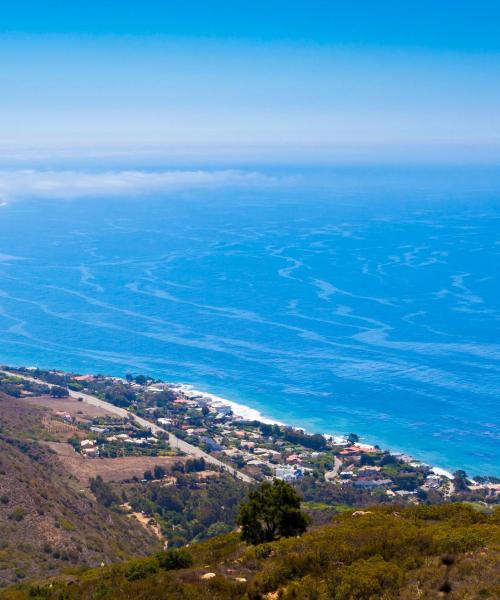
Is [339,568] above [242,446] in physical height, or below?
above

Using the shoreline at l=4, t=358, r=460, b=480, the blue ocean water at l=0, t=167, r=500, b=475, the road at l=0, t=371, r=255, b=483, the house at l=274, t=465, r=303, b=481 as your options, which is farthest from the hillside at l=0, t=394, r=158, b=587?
the blue ocean water at l=0, t=167, r=500, b=475

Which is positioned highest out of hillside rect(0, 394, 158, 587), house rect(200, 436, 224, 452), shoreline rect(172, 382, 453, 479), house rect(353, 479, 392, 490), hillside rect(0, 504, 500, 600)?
hillside rect(0, 504, 500, 600)

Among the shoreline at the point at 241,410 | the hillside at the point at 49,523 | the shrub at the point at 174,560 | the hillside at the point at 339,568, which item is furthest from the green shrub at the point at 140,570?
the shoreline at the point at 241,410

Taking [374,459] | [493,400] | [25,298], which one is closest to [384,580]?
[374,459]

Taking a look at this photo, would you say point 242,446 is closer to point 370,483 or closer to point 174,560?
point 370,483

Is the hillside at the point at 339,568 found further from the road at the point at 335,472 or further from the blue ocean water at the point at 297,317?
the blue ocean water at the point at 297,317

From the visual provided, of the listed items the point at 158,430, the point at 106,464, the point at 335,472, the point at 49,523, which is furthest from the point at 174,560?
the point at 158,430

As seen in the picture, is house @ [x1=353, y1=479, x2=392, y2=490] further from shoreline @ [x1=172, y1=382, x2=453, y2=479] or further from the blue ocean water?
the blue ocean water
